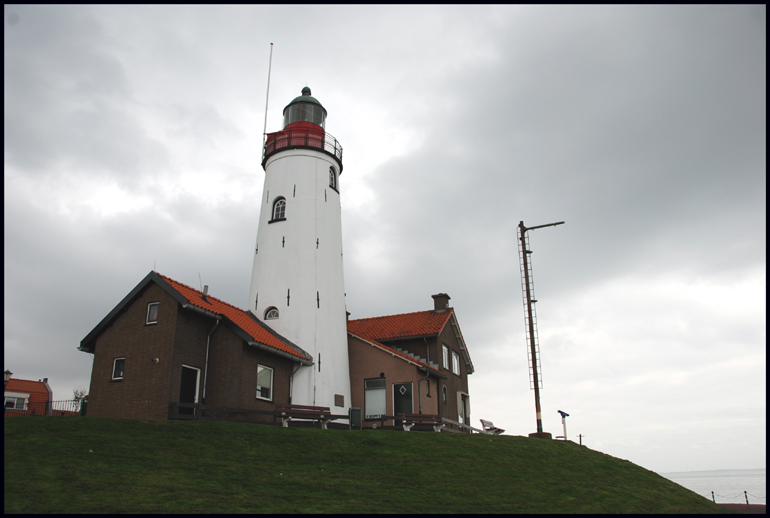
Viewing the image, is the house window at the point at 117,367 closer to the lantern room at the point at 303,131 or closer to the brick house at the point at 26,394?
the lantern room at the point at 303,131

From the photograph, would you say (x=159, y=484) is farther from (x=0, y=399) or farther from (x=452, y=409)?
(x=452, y=409)

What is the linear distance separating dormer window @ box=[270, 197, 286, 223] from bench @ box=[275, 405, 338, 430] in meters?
10.5

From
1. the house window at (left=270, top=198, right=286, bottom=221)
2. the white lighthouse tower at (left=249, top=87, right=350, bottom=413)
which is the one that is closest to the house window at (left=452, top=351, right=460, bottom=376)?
the white lighthouse tower at (left=249, top=87, right=350, bottom=413)

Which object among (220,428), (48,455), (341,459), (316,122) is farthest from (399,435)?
(316,122)

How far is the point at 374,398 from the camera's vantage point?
29.4m

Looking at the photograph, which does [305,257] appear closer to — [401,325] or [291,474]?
[401,325]

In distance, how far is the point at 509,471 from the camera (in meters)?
17.6

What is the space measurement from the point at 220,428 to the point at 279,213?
1413cm

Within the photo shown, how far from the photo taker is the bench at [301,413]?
22.8m

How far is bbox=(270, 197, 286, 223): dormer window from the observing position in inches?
1175

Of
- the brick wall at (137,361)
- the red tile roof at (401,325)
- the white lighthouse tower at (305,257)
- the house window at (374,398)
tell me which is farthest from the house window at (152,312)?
the red tile roof at (401,325)

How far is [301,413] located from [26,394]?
3044cm

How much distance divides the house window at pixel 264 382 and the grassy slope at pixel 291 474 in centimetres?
468

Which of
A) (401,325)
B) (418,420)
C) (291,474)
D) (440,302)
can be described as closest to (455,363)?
(440,302)
